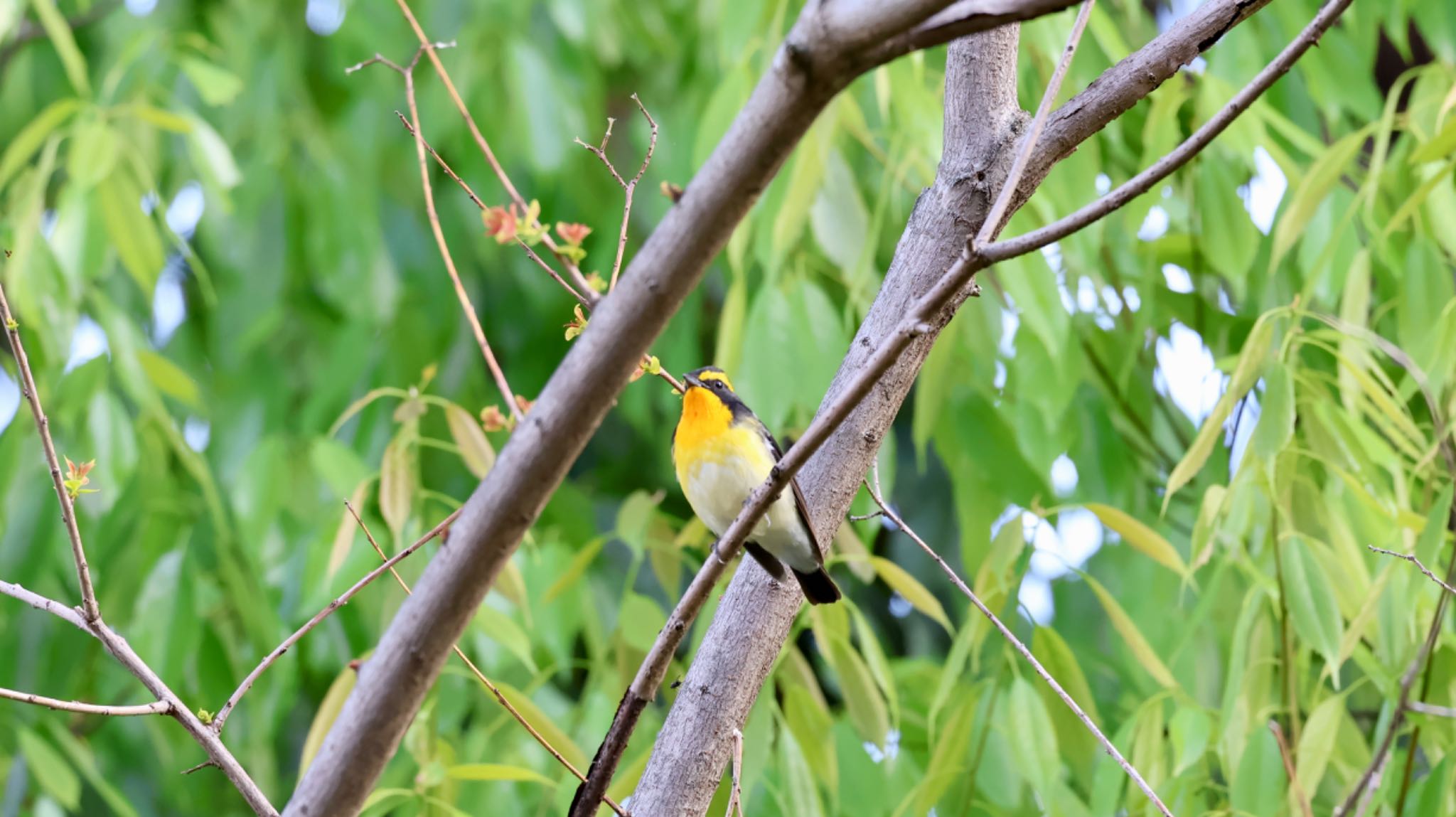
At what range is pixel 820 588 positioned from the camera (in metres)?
2.07

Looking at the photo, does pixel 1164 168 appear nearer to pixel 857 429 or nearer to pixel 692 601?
pixel 692 601

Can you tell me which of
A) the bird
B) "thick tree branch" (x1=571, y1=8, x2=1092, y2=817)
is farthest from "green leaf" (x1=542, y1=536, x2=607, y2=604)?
"thick tree branch" (x1=571, y1=8, x2=1092, y2=817)

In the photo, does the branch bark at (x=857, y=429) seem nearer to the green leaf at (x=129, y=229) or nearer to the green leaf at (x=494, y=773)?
the green leaf at (x=494, y=773)

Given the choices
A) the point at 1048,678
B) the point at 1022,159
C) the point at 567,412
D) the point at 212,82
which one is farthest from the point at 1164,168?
the point at 212,82

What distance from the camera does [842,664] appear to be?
6.68ft

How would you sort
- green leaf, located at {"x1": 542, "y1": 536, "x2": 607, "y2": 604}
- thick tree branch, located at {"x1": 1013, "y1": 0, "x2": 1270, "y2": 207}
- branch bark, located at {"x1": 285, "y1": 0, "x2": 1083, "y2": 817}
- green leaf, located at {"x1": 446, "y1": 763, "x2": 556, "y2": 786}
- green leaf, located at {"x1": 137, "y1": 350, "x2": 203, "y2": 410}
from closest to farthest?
branch bark, located at {"x1": 285, "y1": 0, "x2": 1083, "y2": 817}
thick tree branch, located at {"x1": 1013, "y1": 0, "x2": 1270, "y2": 207}
green leaf, located at {"x1": 446, "y1": 763, "x2": 556, "y2": 786}
green leaf, located at {"x1": 542, "y1": 536, "x2": 607, "y2": 604}
green leaf, located at {"x1": 137, "y1": 350, "x2": 203, "y2": 410}

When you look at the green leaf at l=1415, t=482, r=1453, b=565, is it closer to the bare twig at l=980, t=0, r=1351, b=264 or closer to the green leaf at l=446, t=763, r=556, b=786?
the bare twig at l=980, t=0, r=1351, b=264

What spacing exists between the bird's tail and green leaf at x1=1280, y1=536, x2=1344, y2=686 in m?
0.69

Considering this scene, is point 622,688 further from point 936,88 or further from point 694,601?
point 936,88

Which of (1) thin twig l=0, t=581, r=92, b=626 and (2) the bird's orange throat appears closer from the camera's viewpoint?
(1) thin twig l=0, t=581, r=92, b=626

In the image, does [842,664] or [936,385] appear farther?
[936,385]

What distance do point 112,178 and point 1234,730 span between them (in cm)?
233

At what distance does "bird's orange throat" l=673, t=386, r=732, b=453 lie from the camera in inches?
91.3

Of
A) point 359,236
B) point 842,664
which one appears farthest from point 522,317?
point 842,664
